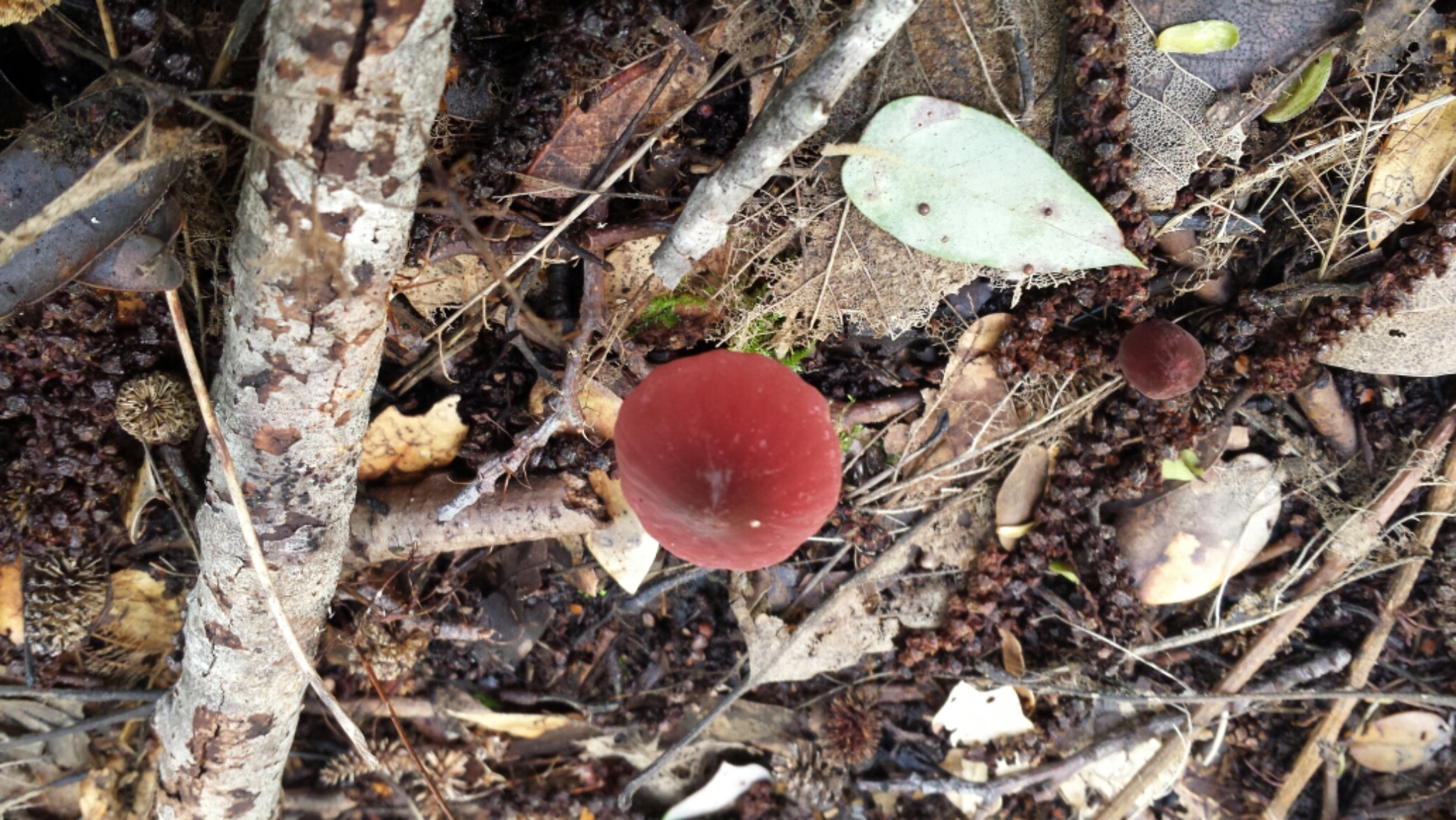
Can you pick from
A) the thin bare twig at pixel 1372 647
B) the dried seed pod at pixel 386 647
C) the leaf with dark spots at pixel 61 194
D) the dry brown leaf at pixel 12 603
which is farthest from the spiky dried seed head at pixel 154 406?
the thin bare twig at pixel 1372 647

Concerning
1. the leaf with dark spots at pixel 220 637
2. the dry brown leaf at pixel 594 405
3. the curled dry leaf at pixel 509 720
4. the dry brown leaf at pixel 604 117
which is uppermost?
the dry brown leaf at pixel 604 117

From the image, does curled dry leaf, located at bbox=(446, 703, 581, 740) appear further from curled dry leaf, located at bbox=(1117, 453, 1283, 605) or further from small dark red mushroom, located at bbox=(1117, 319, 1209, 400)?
small dark red mushroom, located at bbox=(1117, 319, 1209, 400)

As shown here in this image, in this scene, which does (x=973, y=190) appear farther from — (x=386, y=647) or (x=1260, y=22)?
(x=386, y=647)

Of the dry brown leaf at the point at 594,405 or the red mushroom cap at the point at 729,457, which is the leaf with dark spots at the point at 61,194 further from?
the red mushroom cap at the point at 729,457

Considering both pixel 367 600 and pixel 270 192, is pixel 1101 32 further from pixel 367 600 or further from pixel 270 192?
pixel 367 600

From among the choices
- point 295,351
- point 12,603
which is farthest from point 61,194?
point 12,603

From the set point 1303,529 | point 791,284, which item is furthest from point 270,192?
point 1303,529

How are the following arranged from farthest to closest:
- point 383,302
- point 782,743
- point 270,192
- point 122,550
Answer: point 782,743 → point 122,550 → point 383,302 → point 270,192
